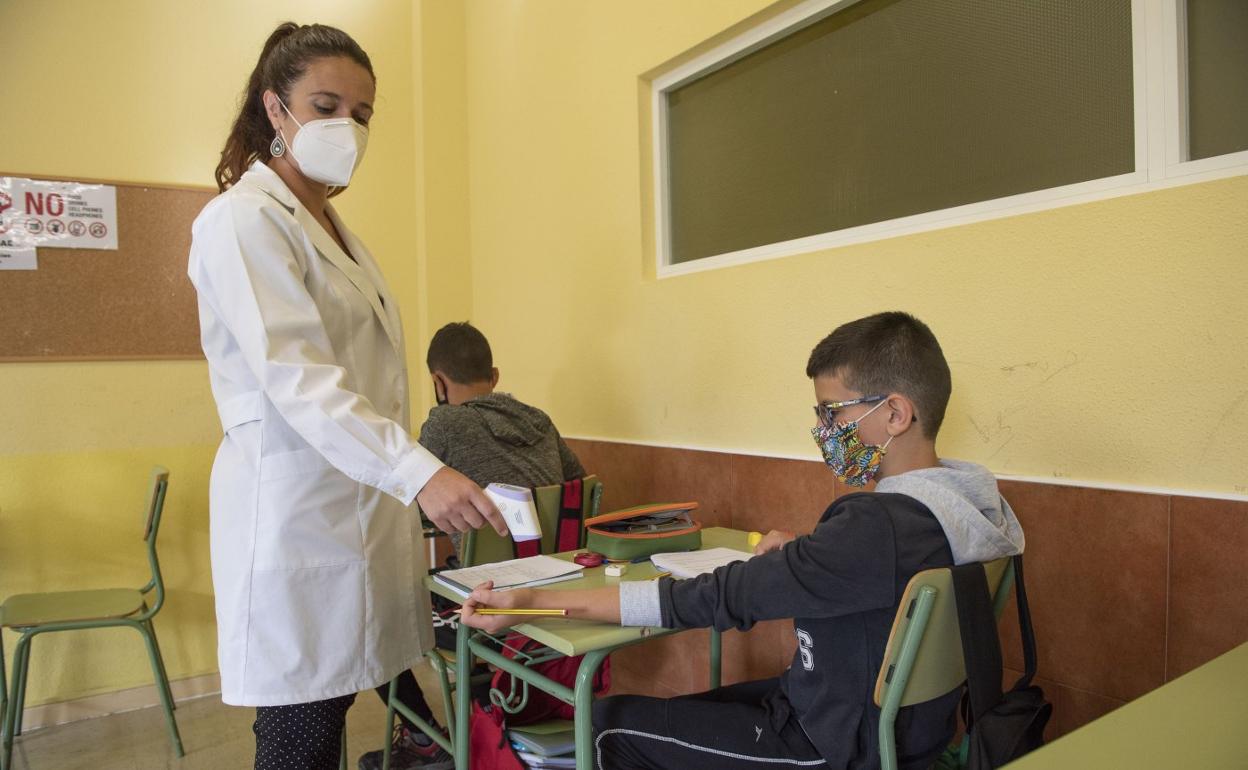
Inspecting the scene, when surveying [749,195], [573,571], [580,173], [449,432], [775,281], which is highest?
[580,173]

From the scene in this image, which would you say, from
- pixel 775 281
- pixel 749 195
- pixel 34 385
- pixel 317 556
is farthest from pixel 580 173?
pixel 34 385

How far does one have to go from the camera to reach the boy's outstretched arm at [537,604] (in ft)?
4.37

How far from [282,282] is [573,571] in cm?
78

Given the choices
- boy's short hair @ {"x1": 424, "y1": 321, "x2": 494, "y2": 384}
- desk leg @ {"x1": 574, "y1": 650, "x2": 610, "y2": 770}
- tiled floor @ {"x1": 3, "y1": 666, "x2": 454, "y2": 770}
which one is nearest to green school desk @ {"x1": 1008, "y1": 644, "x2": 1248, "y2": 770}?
desk leg @ {"x1": 574, "y1": 650, "x2": 610, "y2": 770}

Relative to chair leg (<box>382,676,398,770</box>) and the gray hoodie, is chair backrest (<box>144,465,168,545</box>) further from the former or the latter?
the gray hoodie

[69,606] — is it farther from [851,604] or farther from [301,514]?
[851,604]

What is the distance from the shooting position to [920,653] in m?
1.07

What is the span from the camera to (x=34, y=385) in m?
2.94

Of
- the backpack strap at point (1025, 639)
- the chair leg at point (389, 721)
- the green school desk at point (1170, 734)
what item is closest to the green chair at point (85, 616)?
the chair leg at point (389, 721)

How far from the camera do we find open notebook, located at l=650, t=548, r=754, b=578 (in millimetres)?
1587

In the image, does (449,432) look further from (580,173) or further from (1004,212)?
(1004,212)

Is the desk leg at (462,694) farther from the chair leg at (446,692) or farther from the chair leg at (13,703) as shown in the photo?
the chair leg at (13,703)

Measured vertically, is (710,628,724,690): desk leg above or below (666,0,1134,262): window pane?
below

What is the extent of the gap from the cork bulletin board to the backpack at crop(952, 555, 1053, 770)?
3016 millimetres
